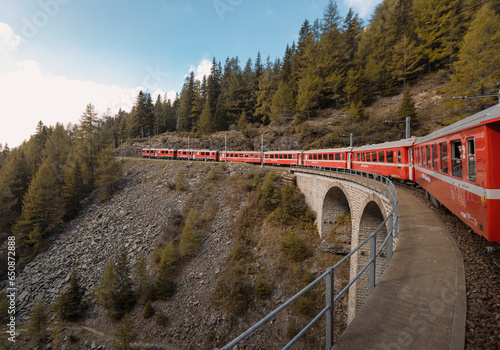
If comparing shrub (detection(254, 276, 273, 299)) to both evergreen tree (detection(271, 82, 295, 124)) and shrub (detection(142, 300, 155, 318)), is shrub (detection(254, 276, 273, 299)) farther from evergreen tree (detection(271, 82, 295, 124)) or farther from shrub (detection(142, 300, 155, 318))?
evergreen tree (detection(271, 82, 295, 124))

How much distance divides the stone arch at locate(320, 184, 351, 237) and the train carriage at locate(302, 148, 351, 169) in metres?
3.75

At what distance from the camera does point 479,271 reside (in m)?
3.89

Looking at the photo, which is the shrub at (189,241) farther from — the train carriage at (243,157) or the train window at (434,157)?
the train window at (434,157)

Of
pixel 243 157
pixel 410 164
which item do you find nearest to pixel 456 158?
pixel 410 164

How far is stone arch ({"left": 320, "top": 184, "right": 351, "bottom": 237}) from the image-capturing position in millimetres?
17000

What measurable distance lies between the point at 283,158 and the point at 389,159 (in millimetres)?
14805

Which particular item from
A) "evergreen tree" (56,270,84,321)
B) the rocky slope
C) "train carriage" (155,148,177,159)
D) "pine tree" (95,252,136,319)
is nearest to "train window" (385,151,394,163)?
the rocky slope

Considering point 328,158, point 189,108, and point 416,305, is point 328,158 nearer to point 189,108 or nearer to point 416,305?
point 416,305

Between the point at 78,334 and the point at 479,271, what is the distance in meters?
20.4

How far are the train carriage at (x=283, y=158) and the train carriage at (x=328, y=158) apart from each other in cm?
98

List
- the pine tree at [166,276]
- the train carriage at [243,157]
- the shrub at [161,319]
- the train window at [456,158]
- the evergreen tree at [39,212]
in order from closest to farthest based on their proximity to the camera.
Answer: the train window at [456,158]
the shrub at [161,319]
the pine tree at [166,276]
the evergreen tree at [39,212]
the train carriage at [243,157]

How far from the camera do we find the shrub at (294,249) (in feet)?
52.6

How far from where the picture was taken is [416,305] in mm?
2986

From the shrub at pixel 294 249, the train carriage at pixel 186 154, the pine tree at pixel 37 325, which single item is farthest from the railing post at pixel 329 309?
the train carriage at pixel 186 154
